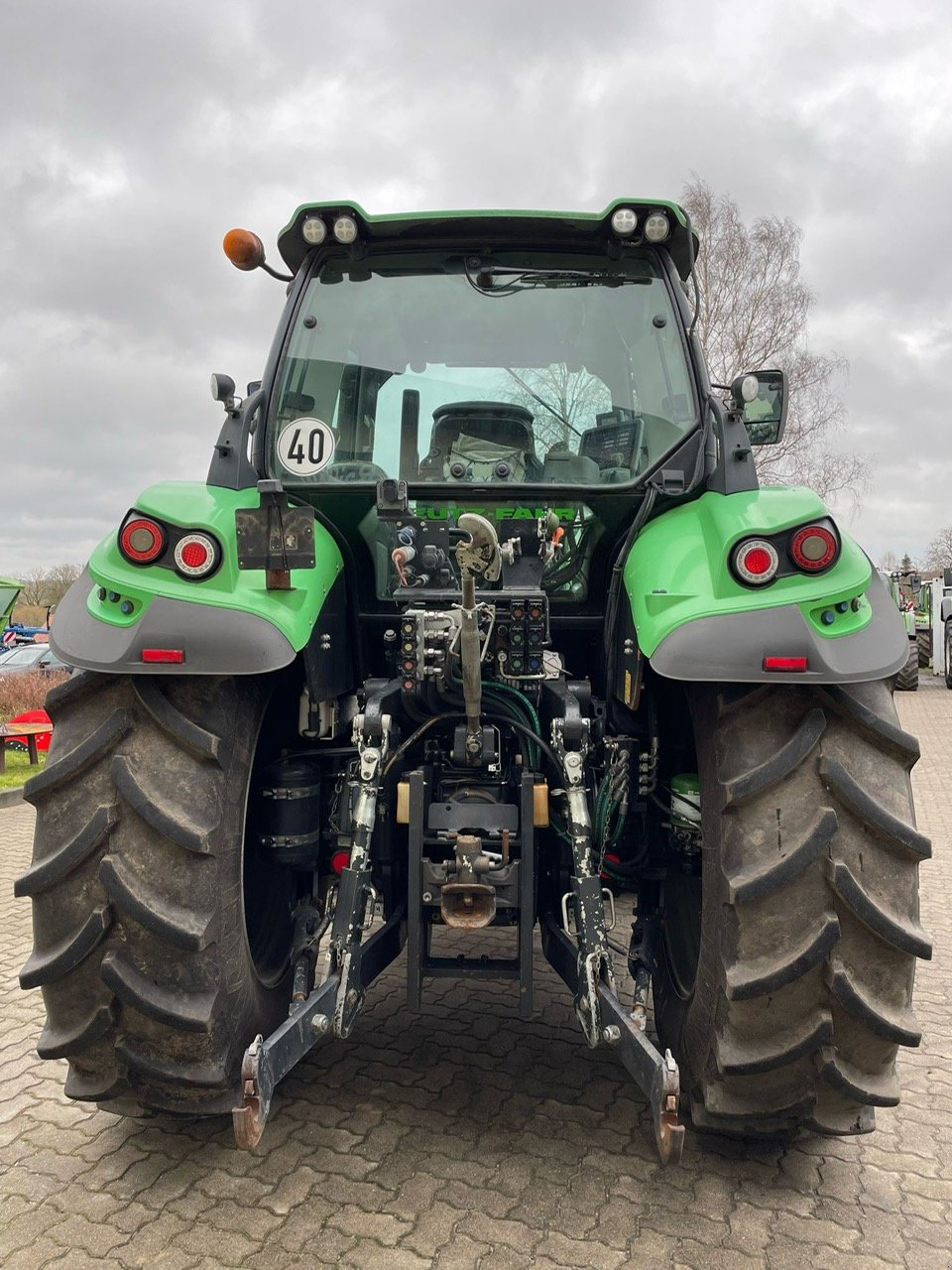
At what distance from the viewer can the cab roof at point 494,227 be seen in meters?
3.33

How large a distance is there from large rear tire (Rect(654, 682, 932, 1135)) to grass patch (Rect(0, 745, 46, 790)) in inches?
368

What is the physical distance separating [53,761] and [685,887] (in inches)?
78.3

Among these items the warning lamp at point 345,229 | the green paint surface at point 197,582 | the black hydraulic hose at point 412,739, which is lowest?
the black hydraulic hose at point 412,739

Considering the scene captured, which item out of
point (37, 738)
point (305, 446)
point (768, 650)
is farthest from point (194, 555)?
point (37, 738)

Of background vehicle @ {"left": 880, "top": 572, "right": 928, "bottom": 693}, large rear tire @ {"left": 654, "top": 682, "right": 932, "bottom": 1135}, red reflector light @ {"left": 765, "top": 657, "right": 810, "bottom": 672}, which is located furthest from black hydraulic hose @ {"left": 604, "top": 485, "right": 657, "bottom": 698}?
background vehicle @ {"left": 880, "top": 572, "right": 928, "bottom": 693}

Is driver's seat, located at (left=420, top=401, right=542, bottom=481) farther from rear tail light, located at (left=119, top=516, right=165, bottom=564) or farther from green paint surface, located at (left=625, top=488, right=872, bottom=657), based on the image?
rear tail light, located at (left=119, top=516, right=165, bottom=564)

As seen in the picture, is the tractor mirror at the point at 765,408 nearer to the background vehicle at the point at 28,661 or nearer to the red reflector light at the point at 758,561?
the red reflector light at the point at 758,561

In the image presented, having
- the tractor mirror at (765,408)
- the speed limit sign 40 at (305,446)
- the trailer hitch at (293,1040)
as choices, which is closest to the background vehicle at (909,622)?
the tractor mirror at (765,408)

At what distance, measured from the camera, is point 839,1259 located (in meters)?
2.39

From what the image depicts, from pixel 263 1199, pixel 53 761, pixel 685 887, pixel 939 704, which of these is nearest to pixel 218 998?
pixel 263 1199

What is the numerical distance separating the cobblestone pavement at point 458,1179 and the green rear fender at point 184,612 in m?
1.42

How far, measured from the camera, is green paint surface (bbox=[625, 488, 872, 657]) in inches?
97.7

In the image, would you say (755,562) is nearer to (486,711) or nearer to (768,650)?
(768,650)

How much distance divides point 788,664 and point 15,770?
12178 millimetres
